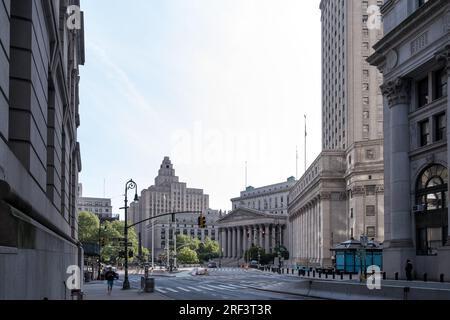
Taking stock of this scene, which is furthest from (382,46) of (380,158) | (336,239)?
(336,239)

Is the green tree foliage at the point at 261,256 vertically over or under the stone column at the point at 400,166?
under

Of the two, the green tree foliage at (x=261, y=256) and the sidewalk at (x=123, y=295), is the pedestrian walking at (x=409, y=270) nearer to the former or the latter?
the sidewalk at (x=123, y=295)

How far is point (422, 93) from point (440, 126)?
4219 millimetres

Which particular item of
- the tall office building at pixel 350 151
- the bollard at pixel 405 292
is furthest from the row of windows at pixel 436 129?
the tall office building at pixel 350 151

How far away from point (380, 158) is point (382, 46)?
4682 cm

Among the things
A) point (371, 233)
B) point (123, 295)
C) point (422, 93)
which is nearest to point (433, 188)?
point (422, 93)

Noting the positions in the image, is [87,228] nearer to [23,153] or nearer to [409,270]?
[409,270]

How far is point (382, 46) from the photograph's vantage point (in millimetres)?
48500

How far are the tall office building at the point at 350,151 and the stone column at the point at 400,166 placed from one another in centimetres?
4734

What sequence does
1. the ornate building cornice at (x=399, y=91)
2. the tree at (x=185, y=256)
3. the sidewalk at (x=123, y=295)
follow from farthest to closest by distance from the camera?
the tree at (x=185, y=256) < the ornate building cornice at (x=399, y=91) < the sidewalk at (x=123, y=295)

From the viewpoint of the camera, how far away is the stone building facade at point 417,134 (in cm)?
4075

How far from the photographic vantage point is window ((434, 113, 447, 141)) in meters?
41.3

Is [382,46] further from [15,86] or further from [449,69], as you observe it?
[15,86]

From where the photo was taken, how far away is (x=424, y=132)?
44250mm
